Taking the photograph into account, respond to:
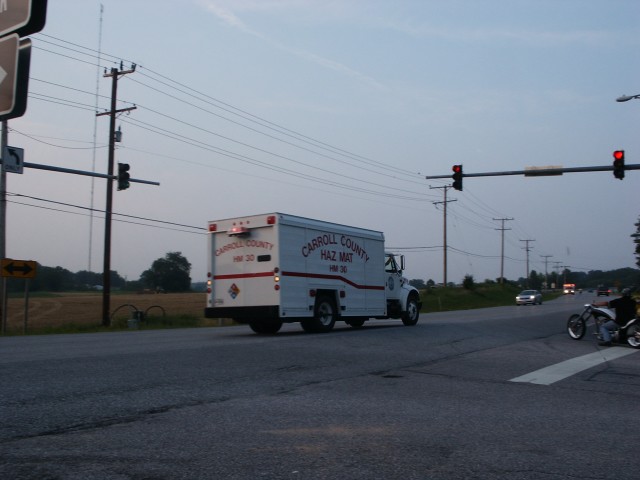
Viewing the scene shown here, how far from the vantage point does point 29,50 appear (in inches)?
189

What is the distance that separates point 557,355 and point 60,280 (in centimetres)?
8119

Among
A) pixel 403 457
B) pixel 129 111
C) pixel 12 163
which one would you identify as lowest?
pixel 403 457

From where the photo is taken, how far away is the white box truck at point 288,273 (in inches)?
694

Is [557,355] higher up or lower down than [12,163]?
lower down

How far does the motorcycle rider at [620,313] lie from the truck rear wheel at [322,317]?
6.96 meters

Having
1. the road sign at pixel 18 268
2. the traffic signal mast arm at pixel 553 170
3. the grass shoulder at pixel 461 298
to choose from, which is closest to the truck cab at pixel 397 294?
the traffic signal mast arm at pixel 553 170

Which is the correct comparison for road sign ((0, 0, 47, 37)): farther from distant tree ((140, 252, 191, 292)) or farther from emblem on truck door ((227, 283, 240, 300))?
distant tree ((140, 252, 191, 292))

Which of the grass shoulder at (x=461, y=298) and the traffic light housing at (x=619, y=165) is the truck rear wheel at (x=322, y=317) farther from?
the grass shoulder at (x=461, y=298)

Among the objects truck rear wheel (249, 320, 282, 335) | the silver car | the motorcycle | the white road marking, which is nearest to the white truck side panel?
truck rear wheel (249, 320, 282, 335)

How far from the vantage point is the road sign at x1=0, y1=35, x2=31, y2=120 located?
4.68 meters

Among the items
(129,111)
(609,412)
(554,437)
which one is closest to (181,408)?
(554,437)

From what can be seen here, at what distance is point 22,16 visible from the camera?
15.5ft

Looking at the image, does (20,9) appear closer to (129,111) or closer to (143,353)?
(143,353)

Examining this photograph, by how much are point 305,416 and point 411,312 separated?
15.6 m
